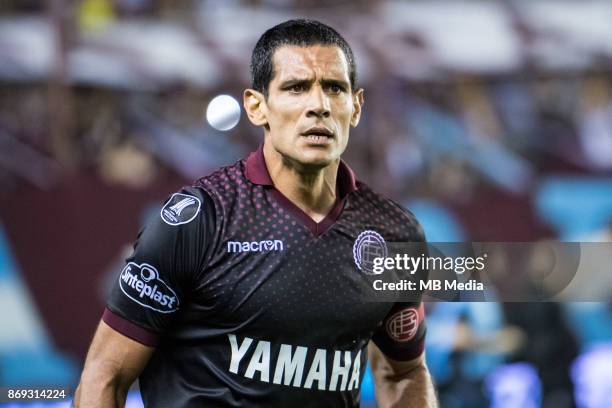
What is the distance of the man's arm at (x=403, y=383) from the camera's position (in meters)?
3.50

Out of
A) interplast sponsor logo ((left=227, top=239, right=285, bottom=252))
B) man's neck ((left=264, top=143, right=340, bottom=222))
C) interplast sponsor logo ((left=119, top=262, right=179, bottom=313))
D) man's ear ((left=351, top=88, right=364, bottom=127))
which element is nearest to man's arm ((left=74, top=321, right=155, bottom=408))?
interplast sponsor logo ((left=119, top=262, right=179, bottom=313))

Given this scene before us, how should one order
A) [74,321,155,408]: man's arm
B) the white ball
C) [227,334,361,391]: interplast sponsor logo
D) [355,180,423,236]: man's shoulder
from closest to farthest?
1. [74,321,155,408]: man's arm
2. [227,334,361,391]: interplast sponsor logo
3. [355,180,423,236]: man's shoulder
4. the white ball

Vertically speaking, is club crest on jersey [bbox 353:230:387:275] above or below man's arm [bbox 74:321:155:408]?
above

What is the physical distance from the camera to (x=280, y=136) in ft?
10.6

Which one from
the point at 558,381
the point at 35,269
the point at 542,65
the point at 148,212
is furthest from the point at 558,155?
the point at 35,269

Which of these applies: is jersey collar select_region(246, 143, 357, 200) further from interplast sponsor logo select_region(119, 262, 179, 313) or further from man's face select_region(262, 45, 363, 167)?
interplast sponsor logo select_region(119, 262, 179, 313)

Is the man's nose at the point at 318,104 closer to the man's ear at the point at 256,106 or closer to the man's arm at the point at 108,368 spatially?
the man's ear at the point at 256,106

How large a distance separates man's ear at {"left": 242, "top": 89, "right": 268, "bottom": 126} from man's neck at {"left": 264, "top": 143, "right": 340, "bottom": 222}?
0.08m

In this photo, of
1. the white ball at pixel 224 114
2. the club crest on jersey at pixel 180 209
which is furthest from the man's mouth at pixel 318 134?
the white ball at pixel 224 114

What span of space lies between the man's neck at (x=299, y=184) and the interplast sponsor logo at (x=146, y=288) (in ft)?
1.62

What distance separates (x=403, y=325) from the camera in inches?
135

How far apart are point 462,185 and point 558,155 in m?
0.83

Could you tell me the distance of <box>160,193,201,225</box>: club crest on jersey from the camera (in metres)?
3.03

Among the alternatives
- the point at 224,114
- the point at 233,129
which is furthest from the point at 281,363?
the point at 233,129
